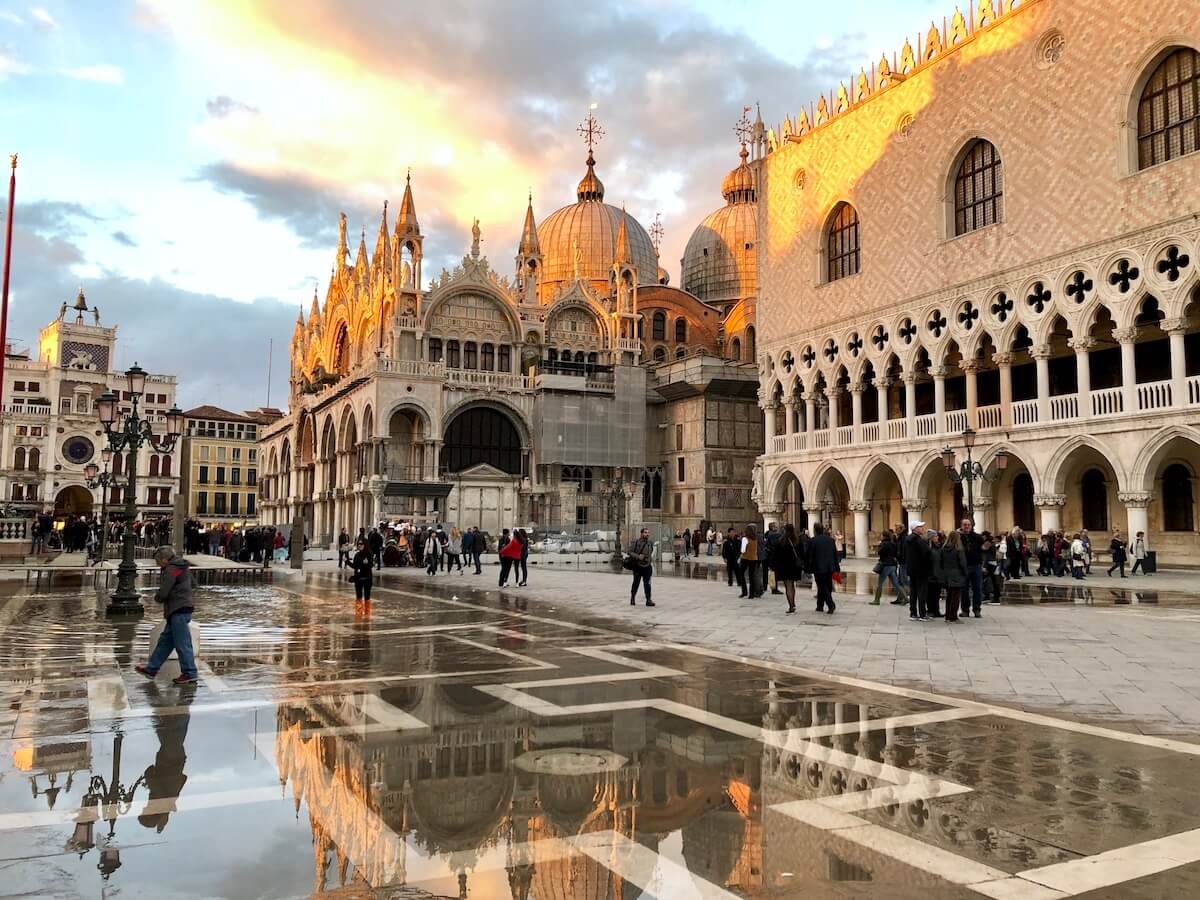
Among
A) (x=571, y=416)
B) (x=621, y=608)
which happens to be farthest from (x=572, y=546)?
(x=621, y=608)

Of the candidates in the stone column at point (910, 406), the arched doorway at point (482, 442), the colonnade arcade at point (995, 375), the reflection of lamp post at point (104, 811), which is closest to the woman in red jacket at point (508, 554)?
the reflection of lamp post at point (104, 811)

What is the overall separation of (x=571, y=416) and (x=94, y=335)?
6458 cm

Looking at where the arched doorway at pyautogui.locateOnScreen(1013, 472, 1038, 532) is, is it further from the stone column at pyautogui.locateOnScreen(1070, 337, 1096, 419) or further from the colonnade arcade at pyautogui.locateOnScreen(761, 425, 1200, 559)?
the stone column at pyautogui.locateOnScreen(1070, 337, 1096, 419)

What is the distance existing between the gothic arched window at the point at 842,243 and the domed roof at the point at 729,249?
25681mm

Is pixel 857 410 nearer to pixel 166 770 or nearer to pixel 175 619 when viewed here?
pixel 175 619

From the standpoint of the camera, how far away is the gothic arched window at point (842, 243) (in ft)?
128

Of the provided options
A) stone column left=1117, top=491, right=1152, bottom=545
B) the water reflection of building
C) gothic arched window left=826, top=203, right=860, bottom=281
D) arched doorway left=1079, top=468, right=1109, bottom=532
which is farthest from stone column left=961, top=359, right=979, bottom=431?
the water reflection of building

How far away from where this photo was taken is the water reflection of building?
4266mm

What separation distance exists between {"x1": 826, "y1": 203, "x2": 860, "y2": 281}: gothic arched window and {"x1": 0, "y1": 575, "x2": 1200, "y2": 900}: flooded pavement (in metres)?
32.7

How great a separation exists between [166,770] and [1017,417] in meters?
30.7

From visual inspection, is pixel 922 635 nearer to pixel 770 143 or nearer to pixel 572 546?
pixel 572 546

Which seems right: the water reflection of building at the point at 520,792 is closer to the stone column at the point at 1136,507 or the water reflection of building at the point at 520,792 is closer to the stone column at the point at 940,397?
the stone column at the point at 1136,507

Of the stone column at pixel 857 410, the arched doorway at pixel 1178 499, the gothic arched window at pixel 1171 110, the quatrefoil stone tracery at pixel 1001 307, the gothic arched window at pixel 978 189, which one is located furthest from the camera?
the stone column at pixel 857 410

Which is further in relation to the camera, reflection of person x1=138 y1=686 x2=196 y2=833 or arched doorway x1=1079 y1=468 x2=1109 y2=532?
arched doorway x1=1079 y1=468 x2=1109 y2=532
